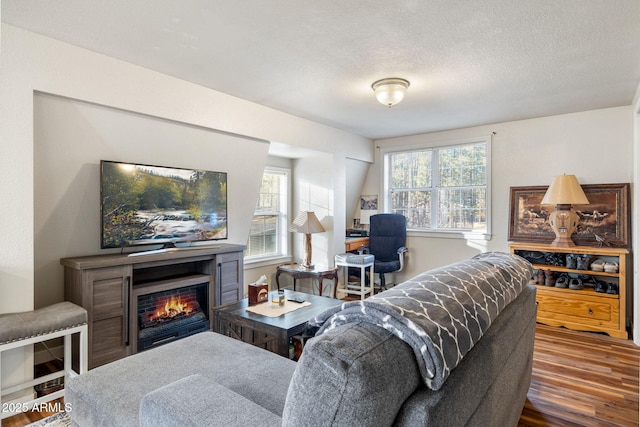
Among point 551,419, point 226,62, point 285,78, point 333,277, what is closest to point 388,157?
point 333,277

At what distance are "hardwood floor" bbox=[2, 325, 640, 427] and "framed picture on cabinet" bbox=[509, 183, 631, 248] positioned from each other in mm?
1084

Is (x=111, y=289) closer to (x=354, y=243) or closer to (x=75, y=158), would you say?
(x=75, y=158)

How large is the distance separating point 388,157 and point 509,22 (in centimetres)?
347

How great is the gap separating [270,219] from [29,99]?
3.12 metres

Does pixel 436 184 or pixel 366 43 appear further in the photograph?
pixel 436 184

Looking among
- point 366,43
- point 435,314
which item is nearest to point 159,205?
point 366,43

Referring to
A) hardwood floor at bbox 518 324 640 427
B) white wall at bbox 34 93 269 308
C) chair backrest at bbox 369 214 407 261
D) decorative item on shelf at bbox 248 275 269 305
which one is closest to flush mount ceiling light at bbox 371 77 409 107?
white wall at bbox 34 93 269 308

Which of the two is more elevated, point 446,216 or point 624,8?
point 624,8

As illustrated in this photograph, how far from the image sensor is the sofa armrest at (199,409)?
1.01 m

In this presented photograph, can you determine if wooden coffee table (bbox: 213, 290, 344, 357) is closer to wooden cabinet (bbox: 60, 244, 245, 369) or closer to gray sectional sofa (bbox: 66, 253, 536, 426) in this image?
gray sectional sofa (bbox: 66, 253, 536, 426)

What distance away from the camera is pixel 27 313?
2.19m

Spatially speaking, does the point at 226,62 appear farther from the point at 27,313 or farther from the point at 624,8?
the point at 624,8

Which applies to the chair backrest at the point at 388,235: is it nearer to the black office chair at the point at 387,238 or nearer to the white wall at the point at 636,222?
the black office chair at the point at 387,238

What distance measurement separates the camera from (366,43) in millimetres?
2328
